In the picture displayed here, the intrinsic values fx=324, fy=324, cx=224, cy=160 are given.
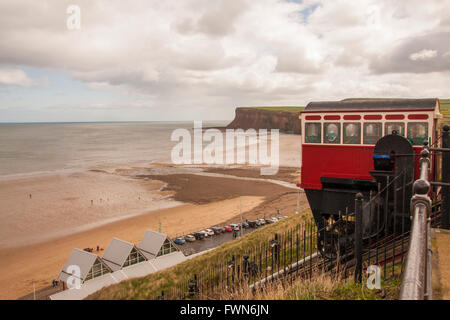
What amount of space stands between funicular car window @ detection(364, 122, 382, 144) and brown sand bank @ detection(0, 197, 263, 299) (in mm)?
21994

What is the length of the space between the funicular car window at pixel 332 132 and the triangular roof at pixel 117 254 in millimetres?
13396

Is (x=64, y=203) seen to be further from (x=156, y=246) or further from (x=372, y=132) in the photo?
(x=372, y=132)

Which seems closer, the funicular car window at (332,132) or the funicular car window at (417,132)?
the funicular car window at (417,132)

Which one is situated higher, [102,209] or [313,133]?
[313,133]

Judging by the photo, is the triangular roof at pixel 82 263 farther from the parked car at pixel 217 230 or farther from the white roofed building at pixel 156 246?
the parked car at pixel 217 230

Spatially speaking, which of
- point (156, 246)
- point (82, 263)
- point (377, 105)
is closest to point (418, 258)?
point (377, 105)

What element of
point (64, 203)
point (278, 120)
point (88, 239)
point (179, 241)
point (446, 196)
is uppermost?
point (278, 120)

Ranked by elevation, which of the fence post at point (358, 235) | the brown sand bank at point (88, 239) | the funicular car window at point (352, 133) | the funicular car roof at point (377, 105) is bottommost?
the brown sand bank at point (88, 239)

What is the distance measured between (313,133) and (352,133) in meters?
1.50


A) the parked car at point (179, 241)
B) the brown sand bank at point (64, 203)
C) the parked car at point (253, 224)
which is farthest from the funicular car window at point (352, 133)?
the brown sand bank at point (64, 203)

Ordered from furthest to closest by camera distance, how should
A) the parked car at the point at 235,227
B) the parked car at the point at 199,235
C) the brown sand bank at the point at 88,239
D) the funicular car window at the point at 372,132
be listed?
the parked car at the point at 235,227, the parked car at the point at 199,235, the brown sand bank at the point at 88,239, the funicular car window at the point at 372,132

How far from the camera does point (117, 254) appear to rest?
20.0 meters

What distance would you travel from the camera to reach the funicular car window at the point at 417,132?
11188mm
